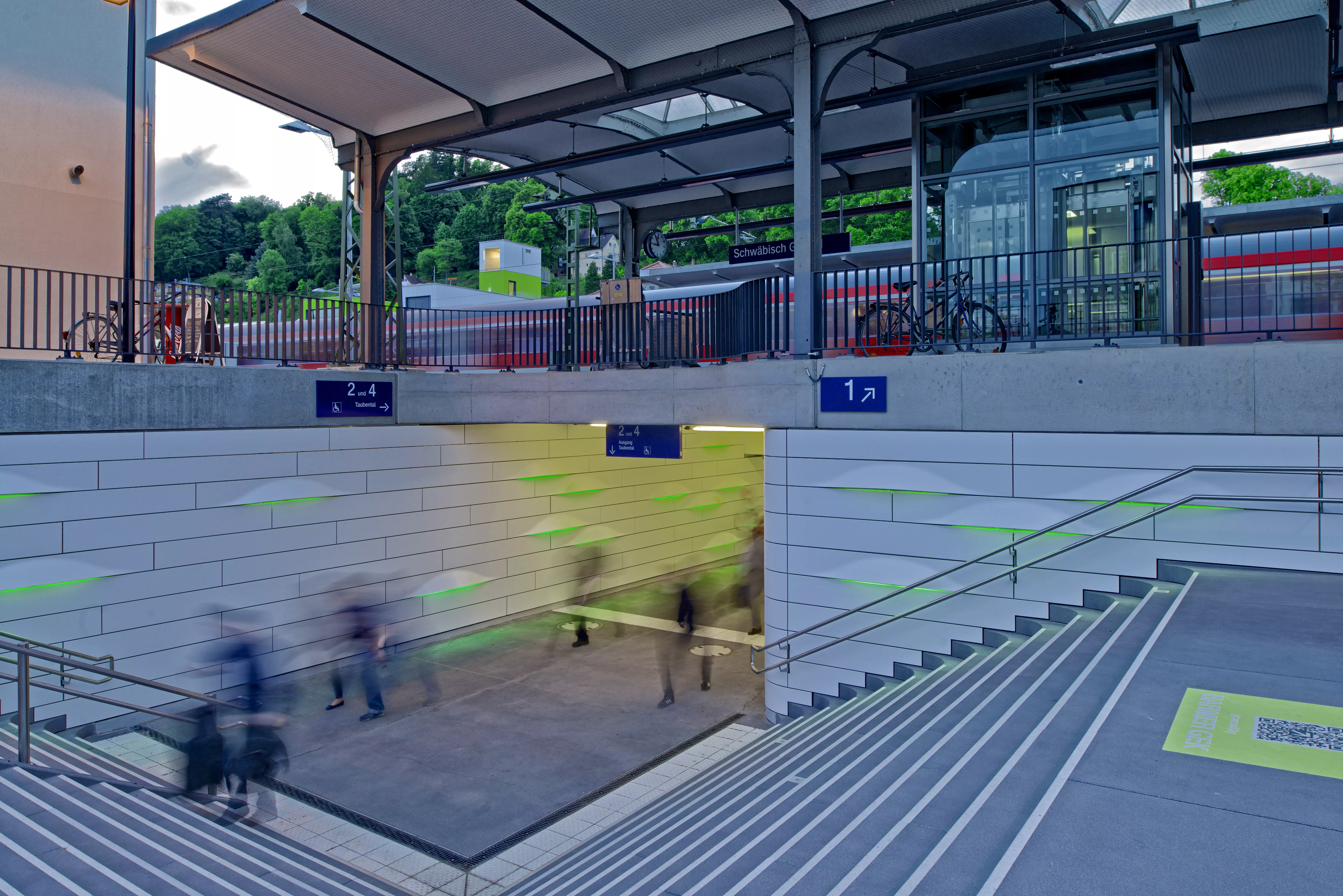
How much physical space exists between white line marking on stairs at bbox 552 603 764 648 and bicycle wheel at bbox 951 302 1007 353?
5007 millimetres

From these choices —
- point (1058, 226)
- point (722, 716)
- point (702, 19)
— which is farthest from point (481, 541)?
point (1058, 226)

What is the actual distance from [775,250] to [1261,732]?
1257 cm

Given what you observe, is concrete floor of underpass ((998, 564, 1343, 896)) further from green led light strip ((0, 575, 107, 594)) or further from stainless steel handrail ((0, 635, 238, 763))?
green led light strip ((0, 575, 107, 594))

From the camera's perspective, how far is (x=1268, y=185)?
35.8m

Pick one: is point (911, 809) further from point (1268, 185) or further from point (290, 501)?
point (1268, 185)

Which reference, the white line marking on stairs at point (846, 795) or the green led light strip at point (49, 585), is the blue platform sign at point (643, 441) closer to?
the white line marking on stairs at point (846, 795)

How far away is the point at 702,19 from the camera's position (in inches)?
451

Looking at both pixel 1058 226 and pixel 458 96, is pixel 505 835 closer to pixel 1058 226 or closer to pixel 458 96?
pixel 1058 226

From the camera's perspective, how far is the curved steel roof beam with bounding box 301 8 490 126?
40.1ft

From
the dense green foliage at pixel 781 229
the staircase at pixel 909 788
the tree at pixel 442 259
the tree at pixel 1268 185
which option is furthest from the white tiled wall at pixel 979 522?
the tree at pixel 442 259

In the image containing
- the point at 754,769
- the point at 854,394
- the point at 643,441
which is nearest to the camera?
the point at 754,769

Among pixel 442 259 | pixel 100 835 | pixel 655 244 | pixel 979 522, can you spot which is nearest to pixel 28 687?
pixel 100 835

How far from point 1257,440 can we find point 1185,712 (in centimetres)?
338

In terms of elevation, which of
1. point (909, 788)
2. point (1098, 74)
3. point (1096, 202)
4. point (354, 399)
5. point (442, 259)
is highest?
point (442, 259)
